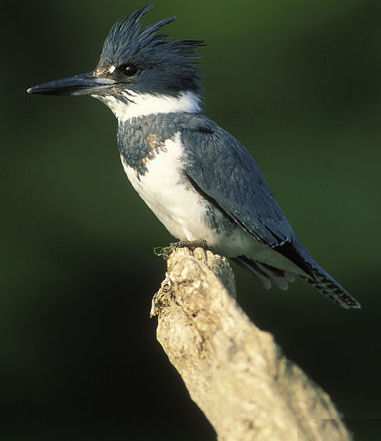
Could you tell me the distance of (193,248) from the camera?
206 cm

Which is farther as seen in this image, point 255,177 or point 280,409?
point 255,177

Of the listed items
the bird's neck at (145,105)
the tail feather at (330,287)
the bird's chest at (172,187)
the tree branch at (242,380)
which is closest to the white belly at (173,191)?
the bird's chest at (172,187)

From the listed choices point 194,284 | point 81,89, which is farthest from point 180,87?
point 194,284

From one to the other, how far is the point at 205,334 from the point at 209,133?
0.90 meters

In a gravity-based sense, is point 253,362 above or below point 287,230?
below

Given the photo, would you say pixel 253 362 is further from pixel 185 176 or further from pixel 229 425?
pixel 185 176

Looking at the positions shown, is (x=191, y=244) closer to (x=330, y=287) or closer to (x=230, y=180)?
(x=230, y=180)

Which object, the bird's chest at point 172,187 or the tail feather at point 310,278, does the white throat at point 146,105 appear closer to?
the bird's chest at point 172,187

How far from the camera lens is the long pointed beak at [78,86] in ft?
7.14

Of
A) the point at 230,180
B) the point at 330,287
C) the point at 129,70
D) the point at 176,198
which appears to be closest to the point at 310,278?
the point at 330,287

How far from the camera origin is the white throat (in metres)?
2.14

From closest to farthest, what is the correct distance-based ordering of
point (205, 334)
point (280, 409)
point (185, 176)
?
point (280, 409)
point (205, 334)
point (185, 176)

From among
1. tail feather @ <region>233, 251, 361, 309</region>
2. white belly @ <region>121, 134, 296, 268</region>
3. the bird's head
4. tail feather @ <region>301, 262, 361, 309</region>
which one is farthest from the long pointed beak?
tail feather @ <region>301, 262, 361, 309</region>

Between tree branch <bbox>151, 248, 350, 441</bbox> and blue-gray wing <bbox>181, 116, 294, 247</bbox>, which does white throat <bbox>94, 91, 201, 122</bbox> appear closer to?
blue-gray wing <bbox>181, 116, 294, 247</bbox>
